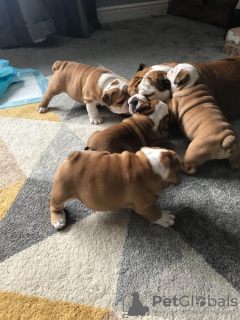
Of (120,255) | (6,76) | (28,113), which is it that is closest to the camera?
(120,255)

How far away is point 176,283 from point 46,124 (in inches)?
45.1

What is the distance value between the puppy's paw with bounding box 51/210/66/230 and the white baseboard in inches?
101

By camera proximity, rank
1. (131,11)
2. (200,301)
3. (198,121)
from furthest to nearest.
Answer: (131,11) → (198,121) → (200,301)

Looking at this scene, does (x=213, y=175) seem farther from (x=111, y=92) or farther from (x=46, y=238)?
(x=46, y=238)

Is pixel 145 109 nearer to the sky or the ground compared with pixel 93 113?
nearer to the sky

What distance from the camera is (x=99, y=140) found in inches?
48.4

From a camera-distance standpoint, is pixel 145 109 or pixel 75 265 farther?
pixel 145 109

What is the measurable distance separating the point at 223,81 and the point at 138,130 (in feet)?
1.93

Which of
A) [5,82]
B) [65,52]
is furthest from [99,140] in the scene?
[65,52]

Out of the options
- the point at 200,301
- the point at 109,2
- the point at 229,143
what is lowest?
the point at 200,301

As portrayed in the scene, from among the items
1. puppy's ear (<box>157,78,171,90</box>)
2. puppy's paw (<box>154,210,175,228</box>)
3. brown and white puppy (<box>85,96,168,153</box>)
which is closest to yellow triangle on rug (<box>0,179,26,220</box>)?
brown and white puppy (<box>85,96,168,153</box>)

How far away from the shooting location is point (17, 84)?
2.02m

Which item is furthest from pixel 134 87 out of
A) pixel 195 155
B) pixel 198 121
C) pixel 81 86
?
pixel 195 155

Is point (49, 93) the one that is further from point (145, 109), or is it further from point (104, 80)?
point (145, 109)
